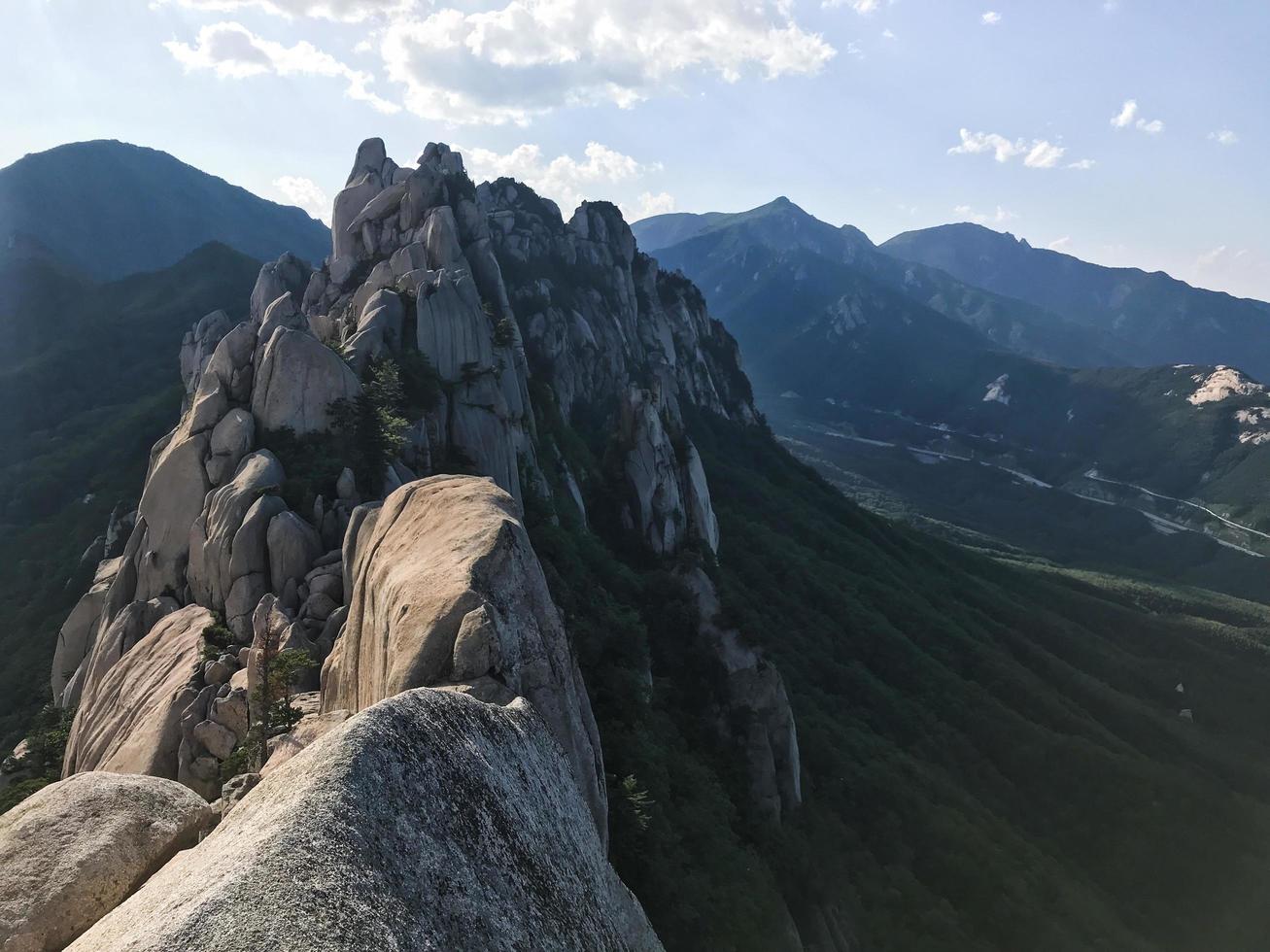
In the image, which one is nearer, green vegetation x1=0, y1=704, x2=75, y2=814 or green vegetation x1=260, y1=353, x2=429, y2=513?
green vegetation x1=0, y1=704, x2=75, y2=814

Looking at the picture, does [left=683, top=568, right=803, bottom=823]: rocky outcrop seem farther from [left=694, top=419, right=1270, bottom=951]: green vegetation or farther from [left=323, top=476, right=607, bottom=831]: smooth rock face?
[left=323, top=476, right=607, bottom=831]: smooth rock face

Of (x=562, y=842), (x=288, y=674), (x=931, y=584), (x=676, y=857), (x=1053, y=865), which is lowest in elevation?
(x=1053, y=865)

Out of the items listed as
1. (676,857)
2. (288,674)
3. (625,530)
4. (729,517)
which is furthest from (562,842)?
(729,517)

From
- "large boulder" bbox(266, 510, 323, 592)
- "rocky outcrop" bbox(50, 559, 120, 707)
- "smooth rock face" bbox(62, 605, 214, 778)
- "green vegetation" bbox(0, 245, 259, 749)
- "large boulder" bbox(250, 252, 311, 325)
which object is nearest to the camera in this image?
"smooth rock face" bbox(62, 605, 214, 778)

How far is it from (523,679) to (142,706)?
70.1ft

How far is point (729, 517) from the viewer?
10194cm

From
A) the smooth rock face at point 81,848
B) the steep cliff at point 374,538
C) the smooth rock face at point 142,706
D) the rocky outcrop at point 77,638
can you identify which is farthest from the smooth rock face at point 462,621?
the rocky outcrop at point 77,638

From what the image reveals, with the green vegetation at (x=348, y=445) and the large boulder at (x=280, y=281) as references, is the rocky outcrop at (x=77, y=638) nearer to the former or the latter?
the green vegetation at (x=348, y=445)

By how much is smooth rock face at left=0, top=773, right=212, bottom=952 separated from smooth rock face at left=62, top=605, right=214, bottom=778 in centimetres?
1371

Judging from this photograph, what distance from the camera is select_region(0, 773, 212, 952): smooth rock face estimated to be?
12461 mm

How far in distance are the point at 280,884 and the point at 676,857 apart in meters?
28.4

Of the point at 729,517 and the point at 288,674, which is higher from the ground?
the point at 288,674

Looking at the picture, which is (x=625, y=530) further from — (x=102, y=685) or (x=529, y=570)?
(x=529, y=570)

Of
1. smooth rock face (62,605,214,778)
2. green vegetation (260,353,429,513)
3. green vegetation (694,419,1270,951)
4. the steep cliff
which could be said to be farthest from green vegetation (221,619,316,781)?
green vegetation (694,419,1270,951)
